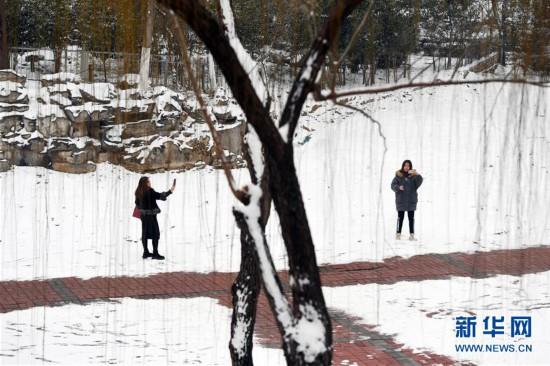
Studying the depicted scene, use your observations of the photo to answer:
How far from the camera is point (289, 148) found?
14.3 ft

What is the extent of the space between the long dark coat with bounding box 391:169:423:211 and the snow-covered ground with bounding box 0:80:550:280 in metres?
0.56

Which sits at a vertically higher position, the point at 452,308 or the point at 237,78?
the point at 237,78

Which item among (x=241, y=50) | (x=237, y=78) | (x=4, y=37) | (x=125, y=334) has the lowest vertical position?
(x=125, y=334)

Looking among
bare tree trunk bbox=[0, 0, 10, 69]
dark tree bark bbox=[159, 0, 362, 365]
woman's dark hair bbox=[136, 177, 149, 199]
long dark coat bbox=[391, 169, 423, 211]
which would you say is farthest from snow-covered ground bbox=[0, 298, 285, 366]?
bare tree trunk bbox=[0, 0, 10, 69]

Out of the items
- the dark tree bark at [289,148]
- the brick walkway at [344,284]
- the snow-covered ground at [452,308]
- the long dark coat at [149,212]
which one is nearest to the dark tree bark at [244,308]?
the dark tree bark at [289,148]

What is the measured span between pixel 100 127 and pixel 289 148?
12244mm

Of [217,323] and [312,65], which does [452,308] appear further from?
[312,65]

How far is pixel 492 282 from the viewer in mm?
10820

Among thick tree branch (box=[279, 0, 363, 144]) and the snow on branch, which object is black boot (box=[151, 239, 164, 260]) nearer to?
the snow on branch

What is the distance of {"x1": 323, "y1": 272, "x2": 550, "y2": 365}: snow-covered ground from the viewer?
8.55 meters

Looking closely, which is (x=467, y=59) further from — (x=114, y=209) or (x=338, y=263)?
(x=114, y=209)

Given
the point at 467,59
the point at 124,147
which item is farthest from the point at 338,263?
the point at 124,147

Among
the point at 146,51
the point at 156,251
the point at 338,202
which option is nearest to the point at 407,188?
the point at 338,202

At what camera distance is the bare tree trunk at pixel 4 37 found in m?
A: 15.8
